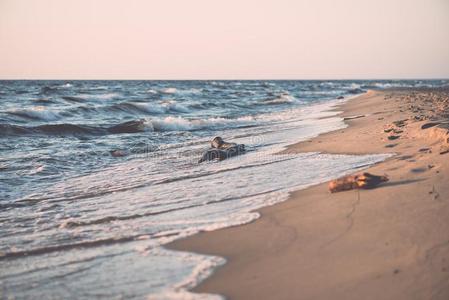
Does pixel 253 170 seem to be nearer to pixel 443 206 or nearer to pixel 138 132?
pixel 443 206

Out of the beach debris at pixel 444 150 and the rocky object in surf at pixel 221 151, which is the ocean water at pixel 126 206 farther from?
the beach debris at pixel 444 150

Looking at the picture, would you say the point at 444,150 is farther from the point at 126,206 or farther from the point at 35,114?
the point at 35,114

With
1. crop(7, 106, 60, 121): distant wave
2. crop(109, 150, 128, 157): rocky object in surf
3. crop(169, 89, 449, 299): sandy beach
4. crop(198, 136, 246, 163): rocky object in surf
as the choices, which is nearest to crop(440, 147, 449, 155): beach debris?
crop(169, 89, 449, 299): sandy beach

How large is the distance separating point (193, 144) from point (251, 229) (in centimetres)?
673

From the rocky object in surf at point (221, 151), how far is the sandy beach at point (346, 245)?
301 cm

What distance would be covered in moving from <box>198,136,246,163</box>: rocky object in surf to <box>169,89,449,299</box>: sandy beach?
3007 millimetres

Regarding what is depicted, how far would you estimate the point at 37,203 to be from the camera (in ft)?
16.1

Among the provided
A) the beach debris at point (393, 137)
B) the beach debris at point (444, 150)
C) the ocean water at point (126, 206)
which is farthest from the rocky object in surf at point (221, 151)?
the beach debris at point (444, 150)

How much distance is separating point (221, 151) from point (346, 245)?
184 inches

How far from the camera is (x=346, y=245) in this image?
2.96 meters

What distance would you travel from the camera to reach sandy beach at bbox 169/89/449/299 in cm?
242

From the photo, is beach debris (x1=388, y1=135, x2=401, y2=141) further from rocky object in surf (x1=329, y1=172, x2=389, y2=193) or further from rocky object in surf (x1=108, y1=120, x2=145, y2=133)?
rocky object in surf (x1=108, y1=120, x2=145, y2=133)

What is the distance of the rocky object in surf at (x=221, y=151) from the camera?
732 centimetres

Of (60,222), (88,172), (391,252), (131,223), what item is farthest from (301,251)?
(88,172)
